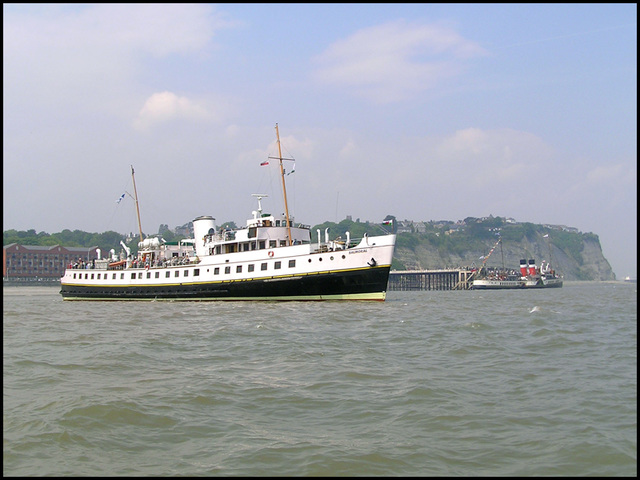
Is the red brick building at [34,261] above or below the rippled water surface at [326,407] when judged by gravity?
above

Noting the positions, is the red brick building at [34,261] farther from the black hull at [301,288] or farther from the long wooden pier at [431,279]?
the black hull at [301,288]

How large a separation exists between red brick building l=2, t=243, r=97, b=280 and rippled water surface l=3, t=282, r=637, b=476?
446 ft

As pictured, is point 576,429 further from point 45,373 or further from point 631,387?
point 45,373

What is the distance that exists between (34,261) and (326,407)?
15327 centimetres

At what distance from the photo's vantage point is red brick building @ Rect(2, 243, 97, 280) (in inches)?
5566

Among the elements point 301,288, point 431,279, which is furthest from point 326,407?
point 431,279

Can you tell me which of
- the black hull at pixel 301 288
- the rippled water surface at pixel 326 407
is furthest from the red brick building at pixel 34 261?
the rippled water surface at pixel 326 407

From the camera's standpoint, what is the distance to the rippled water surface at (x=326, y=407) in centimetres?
780

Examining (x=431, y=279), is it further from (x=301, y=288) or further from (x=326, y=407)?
(x=326, y=407)

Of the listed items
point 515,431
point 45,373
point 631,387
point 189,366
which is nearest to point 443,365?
point 631,387

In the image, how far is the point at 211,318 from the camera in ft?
97.2

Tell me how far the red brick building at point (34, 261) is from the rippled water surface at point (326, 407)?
13585 centimetres

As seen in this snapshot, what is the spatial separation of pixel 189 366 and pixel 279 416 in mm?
5338

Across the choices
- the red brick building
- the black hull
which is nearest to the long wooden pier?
the red brick building
